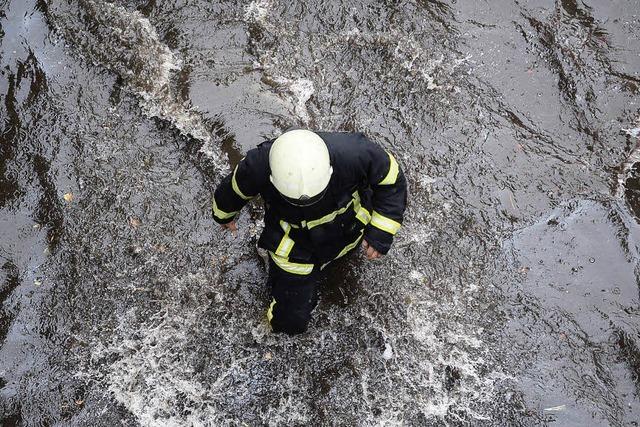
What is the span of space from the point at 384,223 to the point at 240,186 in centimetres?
87

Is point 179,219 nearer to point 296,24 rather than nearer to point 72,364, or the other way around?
point 72,364

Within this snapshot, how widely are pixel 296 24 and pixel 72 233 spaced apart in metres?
2.73

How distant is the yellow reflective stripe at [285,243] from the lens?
3234 mm

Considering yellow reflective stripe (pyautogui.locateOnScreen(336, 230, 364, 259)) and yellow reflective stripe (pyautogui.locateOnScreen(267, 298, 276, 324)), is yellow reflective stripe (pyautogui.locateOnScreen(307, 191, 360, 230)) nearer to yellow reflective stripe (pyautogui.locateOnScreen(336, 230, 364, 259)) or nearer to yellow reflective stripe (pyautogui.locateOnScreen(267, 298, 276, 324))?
yellow reflective stripe (pyautogui.locateOnScreen(336, 230, 364, 259))

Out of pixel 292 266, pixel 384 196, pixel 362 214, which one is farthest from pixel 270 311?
pixel 384 196

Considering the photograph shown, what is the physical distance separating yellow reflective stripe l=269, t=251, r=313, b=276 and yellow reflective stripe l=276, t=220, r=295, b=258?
2.7 inches

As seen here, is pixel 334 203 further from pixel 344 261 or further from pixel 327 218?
pixel 344 261

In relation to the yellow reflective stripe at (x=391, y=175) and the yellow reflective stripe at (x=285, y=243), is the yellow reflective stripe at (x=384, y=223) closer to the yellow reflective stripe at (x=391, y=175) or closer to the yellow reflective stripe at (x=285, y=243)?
the yellow reflective stripe at (x=391, y=175)

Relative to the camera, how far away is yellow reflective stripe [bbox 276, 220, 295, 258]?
323 cm

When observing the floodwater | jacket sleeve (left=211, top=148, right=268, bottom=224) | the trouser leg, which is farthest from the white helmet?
the floodwater

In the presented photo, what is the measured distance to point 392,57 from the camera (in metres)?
4.97

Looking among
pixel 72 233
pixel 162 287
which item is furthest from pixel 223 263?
pixel 72 233

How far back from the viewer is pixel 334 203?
3121 millimetres

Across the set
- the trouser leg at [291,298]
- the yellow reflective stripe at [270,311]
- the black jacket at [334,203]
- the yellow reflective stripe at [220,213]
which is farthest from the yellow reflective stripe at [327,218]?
the yellow reflective stripe at [270,311]
